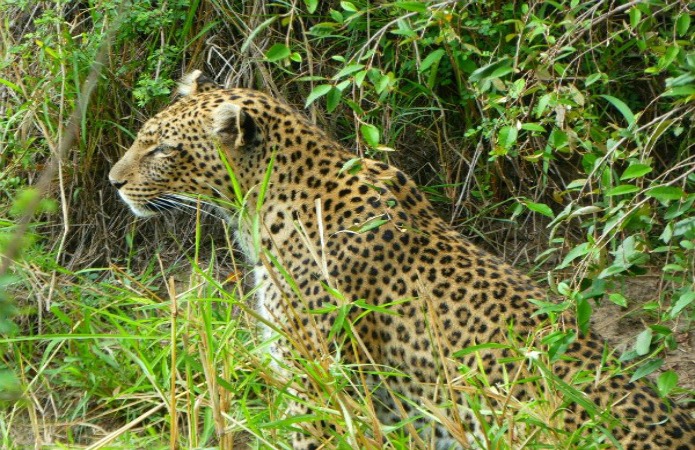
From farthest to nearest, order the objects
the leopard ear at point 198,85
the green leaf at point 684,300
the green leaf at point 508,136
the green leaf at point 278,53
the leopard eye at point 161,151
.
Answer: the leopard ear at point 198,85, the leopard eye at point 161,151, the green leaf at point 278,53, the green leaf at point 508,136, the green leaf at point 684,300

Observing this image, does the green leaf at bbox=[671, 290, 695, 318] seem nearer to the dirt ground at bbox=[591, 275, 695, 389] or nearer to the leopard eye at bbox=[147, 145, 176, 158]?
the dirt ground at bbox=[591, 275, 695, 389]

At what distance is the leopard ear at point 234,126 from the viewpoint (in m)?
5.36

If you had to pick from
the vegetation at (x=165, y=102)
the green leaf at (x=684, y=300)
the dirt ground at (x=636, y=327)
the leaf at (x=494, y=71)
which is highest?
the leaf at (x=494, y=71)

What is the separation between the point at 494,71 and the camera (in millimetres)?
4344

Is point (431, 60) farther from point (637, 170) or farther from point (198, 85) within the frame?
point (637, 170)

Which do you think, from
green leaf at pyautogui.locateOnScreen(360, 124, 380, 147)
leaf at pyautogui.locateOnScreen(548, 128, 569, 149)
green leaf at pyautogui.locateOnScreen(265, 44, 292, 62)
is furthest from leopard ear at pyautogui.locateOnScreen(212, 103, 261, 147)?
leaf at pyautogui.locateOnScreen(548, 128, 569, 149)

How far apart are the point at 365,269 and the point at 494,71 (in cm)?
124

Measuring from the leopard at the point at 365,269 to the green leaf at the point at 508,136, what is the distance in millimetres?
556

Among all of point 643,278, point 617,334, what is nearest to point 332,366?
point 617,334

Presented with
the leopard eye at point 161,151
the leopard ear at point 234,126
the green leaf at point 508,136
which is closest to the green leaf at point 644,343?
the green leaf at point 508,136

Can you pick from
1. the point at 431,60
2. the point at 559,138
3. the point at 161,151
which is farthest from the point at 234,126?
the point at 559,138

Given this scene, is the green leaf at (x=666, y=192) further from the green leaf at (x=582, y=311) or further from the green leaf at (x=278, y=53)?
the green leaf at (x=278, y=53)

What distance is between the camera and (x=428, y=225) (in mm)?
5320

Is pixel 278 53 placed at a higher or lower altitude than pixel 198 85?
higher
